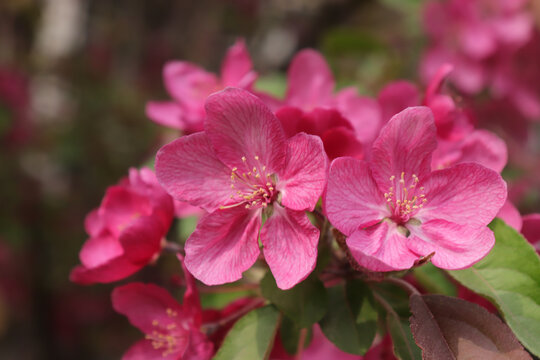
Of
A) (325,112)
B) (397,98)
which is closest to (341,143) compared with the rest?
(325,112)

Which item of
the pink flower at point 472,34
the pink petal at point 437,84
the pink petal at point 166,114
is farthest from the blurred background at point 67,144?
the pink petal at point 437,84

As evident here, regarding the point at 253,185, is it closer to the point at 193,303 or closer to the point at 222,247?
the point at 222,247

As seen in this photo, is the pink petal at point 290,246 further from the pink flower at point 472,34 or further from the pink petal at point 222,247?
the pink flower at point 472,34

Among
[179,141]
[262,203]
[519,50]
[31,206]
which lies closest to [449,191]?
[262,203]

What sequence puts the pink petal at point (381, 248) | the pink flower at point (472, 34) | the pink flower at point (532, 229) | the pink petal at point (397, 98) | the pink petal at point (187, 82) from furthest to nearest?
the pink flower at point (472, 34), the pink petal at point (187, 82), the pink petal at point (397, 98), the pink flower at point (532, 229), the pink petal at point (381, 248)

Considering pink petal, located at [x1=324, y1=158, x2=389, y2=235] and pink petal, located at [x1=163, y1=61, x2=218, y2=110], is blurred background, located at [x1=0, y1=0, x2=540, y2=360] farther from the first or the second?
pink petal, located at [x1=324, y1=158, x2=389, y2=235]

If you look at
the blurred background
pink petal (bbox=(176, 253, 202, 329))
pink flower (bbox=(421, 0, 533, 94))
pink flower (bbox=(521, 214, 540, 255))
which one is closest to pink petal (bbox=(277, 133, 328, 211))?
pink petal (bbox=(176, 253, 202, 329))

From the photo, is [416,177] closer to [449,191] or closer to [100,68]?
[449,191]
